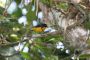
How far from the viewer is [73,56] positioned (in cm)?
126

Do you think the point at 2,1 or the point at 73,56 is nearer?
the point at 73,56

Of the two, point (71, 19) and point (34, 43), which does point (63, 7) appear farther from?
point (34, 43)

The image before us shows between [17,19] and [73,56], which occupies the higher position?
[17,19]

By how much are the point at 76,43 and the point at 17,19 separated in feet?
1.03

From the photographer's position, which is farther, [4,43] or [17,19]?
[17,19]

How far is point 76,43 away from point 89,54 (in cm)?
11

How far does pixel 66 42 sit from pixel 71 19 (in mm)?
135


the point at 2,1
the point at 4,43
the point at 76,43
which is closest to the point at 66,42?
the point at 76,43

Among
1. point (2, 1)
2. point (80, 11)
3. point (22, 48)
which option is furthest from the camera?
point (2, 1)

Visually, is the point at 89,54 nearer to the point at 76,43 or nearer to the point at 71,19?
the point at 76,43

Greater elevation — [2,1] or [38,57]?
[2,1]

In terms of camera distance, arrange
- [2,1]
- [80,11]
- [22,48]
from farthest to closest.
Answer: [2,1]
[80,11]
[22,48]

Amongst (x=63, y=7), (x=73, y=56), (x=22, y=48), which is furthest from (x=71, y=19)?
(x=22, y=48)

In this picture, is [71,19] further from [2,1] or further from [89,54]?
[2,1]
